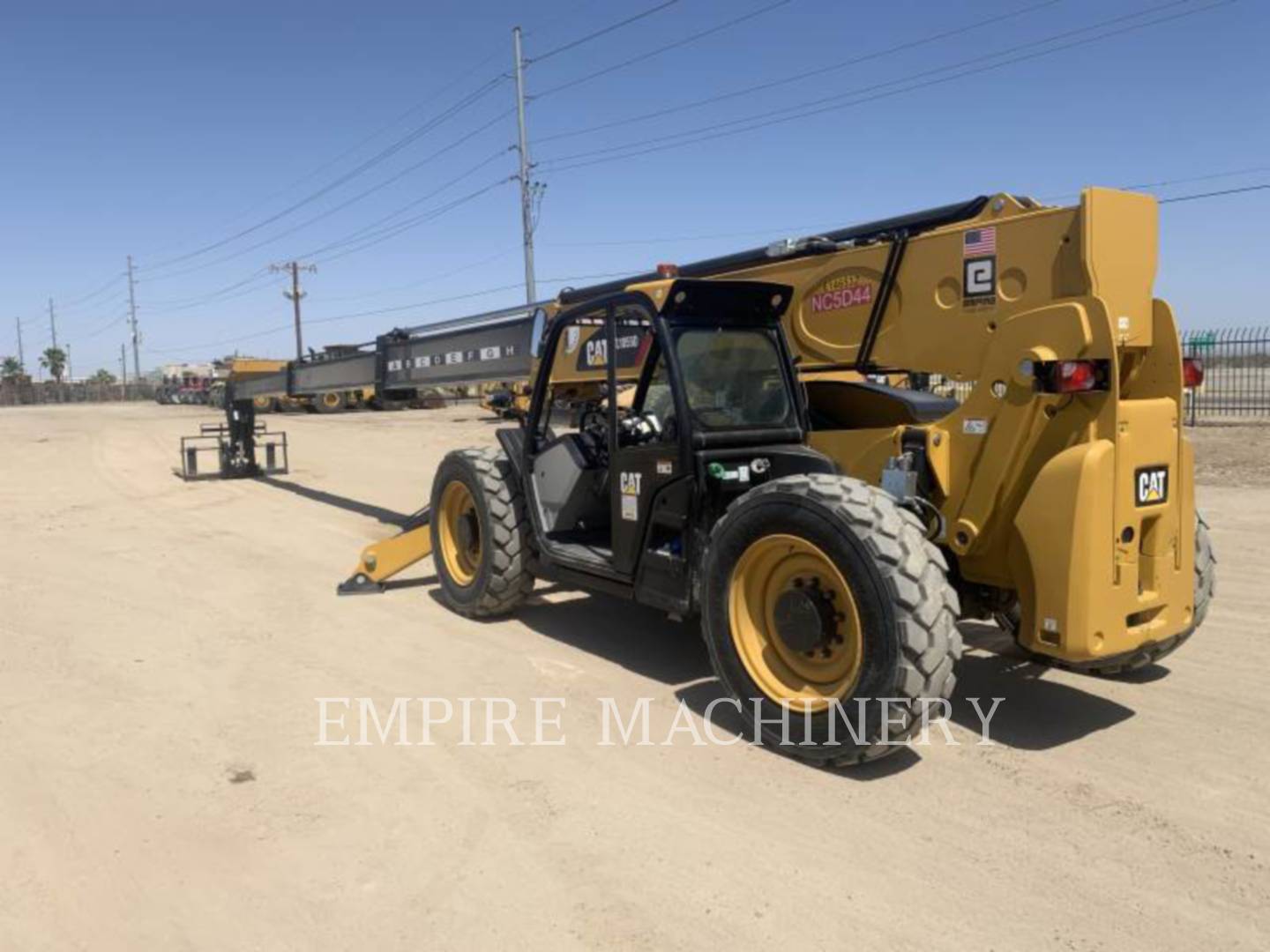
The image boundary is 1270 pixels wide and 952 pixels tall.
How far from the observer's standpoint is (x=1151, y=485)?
174 inches

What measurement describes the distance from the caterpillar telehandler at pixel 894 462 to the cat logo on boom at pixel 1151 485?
0.7 inches

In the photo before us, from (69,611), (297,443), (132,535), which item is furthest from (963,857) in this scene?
(297,443)

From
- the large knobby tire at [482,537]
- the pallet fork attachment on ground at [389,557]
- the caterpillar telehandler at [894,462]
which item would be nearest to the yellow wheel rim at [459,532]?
the large knobby tire at [482,537]

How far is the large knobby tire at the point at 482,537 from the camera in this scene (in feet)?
22.6

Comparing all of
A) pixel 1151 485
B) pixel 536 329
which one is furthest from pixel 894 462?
pixel 536 329

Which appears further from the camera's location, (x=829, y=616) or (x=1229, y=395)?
(x=1229, y=395)

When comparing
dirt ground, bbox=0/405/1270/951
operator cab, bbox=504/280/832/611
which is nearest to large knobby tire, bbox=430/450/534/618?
dirt ground, bbox=0/405/1270/951

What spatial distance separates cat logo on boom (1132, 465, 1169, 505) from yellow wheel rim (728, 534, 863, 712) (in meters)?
1.38

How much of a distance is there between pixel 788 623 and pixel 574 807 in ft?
4.21

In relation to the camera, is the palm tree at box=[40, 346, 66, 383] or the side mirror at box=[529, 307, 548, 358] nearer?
the side mirror at box=[529, 307, 548, 358]

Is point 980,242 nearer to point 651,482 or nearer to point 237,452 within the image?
point 651,482

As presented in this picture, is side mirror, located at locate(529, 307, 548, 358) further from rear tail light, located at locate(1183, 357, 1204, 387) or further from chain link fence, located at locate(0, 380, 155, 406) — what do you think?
chain link fence, located at locate(0, 380, 155, 406)

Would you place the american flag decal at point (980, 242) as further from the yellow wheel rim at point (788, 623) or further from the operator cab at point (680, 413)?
the yellow wheel rim at point (788, 623)

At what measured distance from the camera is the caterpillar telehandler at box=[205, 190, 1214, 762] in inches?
166
